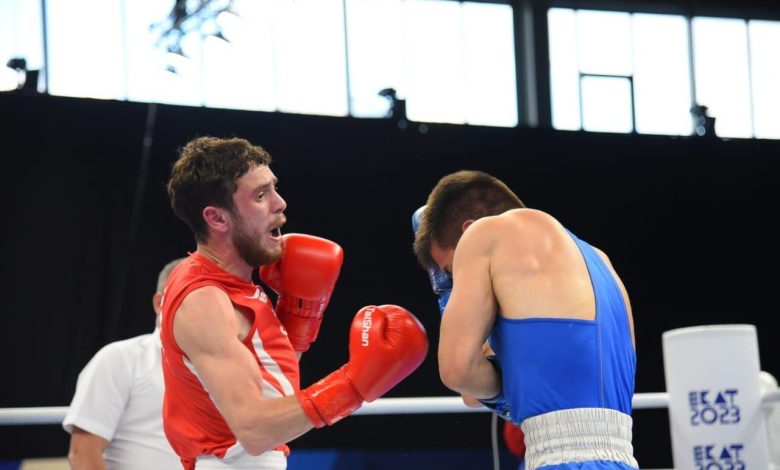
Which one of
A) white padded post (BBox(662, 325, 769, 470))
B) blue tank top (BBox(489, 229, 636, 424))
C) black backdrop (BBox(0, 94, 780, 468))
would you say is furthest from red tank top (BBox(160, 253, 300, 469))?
black backdrop (BBox(0, 94, 780, 468))

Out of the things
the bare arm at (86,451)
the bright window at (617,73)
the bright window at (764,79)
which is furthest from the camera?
the bright window at (764,79)

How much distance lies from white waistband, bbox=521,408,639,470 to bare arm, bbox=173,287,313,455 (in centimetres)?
46

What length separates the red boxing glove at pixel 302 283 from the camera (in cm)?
251

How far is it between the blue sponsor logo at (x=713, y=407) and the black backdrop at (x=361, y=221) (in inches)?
221

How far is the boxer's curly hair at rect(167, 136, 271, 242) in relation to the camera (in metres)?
2.32

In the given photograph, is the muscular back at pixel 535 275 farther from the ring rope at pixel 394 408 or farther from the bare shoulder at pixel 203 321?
the ring rope at pixel 394 408

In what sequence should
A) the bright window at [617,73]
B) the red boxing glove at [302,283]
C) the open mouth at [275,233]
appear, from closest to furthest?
1. the open mouth at [275,233]
2. the red boxing glove at [302,283]
3. the bright window at [617,73]

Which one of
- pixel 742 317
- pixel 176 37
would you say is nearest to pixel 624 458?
pixel 176 37

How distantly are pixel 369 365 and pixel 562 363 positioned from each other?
0.42 m

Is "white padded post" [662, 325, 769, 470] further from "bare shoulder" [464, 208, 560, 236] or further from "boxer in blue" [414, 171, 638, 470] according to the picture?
"bare shoulder" [464, 208, 560, 236]

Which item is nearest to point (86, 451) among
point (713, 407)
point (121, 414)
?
point (121, 414)

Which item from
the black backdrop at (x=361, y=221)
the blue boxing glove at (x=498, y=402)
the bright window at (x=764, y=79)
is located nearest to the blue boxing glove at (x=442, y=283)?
the blue boxing glove at (x=498, y=402)

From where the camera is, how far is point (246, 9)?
8320 mm

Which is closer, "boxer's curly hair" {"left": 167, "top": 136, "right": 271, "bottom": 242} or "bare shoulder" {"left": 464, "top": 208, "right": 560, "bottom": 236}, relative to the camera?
"bare shoulder" {"left": 464, "top": 208, "right": 560, "bottom": 236}
